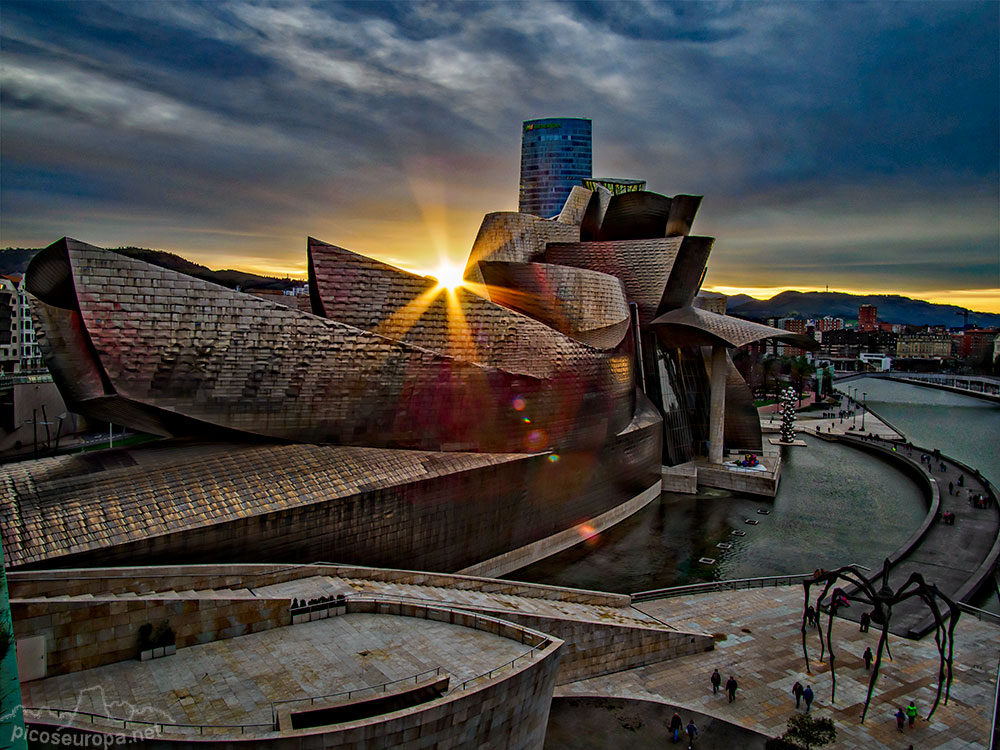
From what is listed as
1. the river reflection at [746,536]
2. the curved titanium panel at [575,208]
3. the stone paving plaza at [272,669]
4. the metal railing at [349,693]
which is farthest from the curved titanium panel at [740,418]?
the metal railing at [349,693]

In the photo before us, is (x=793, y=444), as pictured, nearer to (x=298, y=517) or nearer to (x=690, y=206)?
(x=690, y=206)

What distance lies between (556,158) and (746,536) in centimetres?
12183

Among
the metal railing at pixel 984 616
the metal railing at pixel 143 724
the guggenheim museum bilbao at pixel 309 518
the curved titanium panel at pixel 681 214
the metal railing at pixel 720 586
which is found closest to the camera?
the metal railing at pixel 143 724

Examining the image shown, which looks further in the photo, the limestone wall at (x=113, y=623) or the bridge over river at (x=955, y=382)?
the bridge over river at (x=955, y=382)

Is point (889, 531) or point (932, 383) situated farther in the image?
point (932, 383)

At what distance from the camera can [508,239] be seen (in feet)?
107

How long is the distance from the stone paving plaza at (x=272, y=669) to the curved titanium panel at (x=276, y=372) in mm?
5674

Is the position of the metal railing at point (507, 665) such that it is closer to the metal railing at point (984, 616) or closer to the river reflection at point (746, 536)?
the river reflection at point (746, 536)

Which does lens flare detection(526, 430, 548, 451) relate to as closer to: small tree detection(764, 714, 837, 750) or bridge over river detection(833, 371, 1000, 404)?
small tree detection(764, 714, 837, 750)

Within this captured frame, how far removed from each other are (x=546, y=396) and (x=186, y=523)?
12035 mm

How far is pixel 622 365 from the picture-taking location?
26734mm

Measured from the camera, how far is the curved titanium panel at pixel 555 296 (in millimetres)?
27016

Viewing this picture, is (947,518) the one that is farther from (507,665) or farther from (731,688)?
(507,665)

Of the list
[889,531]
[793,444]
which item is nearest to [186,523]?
[889,531]
